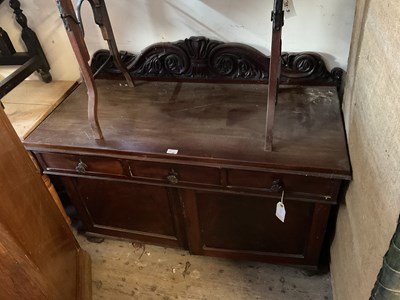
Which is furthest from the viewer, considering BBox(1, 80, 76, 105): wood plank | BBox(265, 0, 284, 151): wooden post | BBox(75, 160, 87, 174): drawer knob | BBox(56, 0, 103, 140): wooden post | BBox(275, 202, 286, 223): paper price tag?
BBox(1, 80, 76, 105): wood plank

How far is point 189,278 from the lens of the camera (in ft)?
4.82

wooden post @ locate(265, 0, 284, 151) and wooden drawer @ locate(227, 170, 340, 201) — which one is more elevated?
wooden post @ locate(265, 0, 284, 151)

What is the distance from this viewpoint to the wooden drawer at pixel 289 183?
1080 mm

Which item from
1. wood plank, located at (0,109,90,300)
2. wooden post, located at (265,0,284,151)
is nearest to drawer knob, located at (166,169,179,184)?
wooden post, located at (265,0,284,151)

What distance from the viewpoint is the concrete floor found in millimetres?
1402

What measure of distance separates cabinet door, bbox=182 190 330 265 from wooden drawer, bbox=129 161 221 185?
77mm

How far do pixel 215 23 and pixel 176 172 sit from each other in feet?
1.94

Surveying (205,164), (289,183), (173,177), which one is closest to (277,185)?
(289,183)

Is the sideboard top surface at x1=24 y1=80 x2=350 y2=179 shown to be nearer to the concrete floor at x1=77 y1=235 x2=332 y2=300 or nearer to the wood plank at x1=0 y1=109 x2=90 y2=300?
the wood plank at x1=0 y1=109 x2=90 y2=300

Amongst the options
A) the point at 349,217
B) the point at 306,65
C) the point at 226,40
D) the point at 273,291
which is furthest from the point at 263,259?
the point at 226,40

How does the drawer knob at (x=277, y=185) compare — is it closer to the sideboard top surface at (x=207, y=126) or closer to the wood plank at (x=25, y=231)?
the sideboard top surface at (x=207, y=126)

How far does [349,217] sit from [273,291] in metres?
0.51

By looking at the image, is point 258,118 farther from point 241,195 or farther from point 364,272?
point 364,272

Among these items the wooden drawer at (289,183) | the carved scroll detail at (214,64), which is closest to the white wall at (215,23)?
the carved scroll detail at (214,64)
